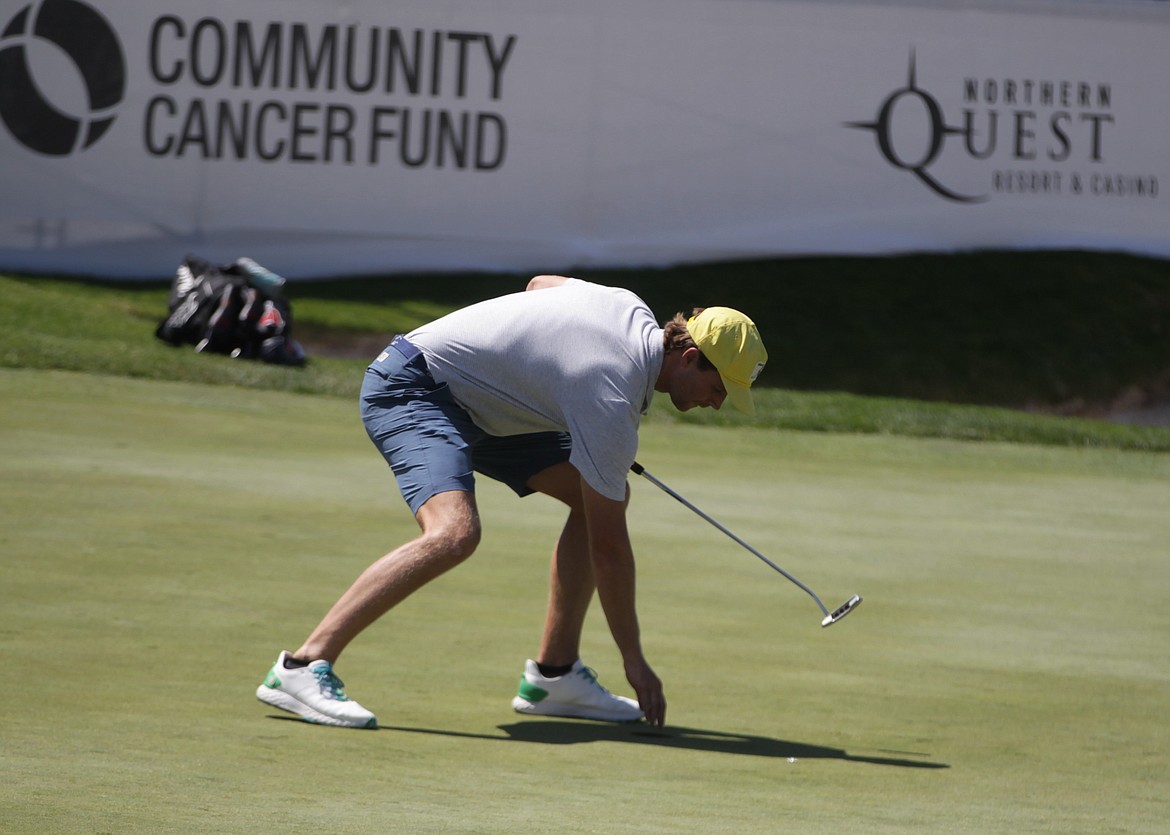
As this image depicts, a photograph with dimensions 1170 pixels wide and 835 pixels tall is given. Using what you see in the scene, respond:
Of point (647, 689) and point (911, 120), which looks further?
point (911, 120)

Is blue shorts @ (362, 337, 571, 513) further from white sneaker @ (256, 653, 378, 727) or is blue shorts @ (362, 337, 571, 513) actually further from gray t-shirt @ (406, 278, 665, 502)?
white sneaker @ (256, 653, 378, 727)

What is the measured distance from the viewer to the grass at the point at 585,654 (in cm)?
388

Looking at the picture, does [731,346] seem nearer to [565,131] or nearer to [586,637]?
[586,637]

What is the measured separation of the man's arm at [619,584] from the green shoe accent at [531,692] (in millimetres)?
397

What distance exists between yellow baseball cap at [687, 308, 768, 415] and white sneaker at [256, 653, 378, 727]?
1.24 m

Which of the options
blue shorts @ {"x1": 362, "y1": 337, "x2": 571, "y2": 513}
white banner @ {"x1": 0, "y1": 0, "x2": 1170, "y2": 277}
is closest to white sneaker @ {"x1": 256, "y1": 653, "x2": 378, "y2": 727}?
blue shorts @ {"x1": 362, "y1": 337, "x2": 571, "y2": 513}

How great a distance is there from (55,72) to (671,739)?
45.3ft

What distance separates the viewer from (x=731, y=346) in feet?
14.6

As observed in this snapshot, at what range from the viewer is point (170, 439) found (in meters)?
9.83

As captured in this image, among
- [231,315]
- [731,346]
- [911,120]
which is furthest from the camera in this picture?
[911,120]

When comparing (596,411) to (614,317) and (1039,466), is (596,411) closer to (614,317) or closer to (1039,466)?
(614,317)

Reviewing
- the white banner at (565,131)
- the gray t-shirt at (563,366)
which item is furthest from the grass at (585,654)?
the white banner at (565,131)

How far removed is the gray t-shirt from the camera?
440cm

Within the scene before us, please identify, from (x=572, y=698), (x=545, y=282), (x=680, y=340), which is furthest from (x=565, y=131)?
(x=680, y=340)
